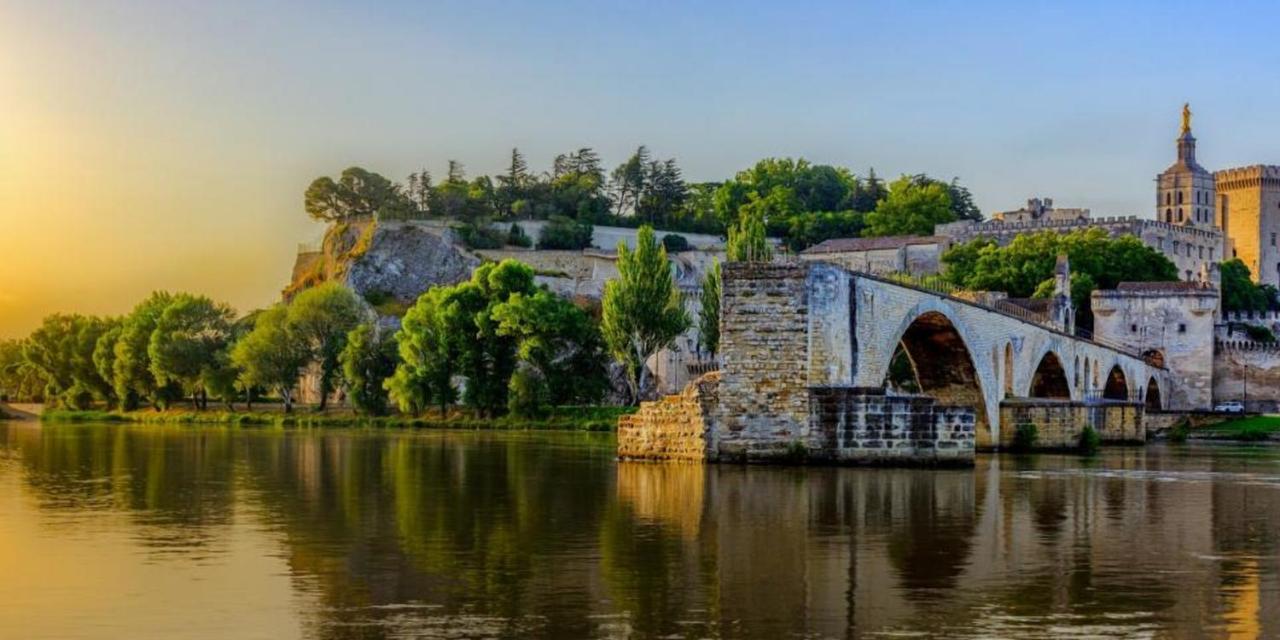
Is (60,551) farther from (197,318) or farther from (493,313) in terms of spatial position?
(197,318)

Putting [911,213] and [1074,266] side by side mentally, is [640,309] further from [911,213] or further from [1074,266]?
[911,213]

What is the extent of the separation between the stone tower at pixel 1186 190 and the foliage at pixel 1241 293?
21.5 metres

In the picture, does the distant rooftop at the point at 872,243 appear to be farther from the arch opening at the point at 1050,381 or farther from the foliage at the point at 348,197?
the arch opening at the point at 1050,381

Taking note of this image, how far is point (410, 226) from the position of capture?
104 meters

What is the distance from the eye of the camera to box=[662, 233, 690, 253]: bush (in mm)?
110206

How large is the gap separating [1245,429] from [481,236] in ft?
190

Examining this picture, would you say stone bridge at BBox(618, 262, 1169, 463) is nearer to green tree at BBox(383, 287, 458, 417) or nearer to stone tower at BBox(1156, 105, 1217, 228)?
green tree at BBox(383, 287, 458, 417)

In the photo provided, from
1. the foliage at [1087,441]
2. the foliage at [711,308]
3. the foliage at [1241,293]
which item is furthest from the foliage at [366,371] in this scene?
the foliage at [1241,293]

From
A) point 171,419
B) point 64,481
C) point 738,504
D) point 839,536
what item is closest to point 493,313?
point 171,419

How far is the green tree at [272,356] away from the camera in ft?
238

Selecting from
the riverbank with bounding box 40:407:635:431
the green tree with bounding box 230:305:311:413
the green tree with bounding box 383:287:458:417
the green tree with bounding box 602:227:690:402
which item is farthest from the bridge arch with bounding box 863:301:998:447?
the green tree with bounding box 230:305:311:413

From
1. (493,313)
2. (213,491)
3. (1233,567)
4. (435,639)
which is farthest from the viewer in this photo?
(493,313)

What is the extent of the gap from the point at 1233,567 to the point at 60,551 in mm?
12795

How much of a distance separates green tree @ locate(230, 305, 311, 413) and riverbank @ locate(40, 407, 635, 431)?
1496 mm
